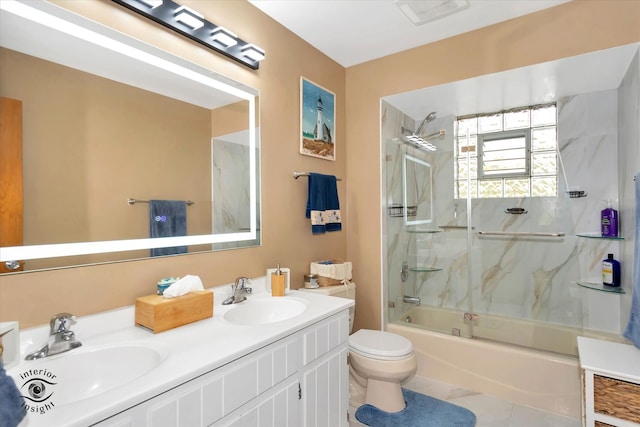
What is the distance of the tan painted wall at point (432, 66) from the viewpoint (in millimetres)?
1938

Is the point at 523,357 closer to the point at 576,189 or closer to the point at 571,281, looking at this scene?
the point at 571,281

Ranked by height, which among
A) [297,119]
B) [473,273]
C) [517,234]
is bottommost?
[473,273]

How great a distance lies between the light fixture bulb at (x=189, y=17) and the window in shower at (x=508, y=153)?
243cm

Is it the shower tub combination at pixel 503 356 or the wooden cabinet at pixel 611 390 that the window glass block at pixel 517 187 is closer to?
the shower tub combination at pixel 503 356

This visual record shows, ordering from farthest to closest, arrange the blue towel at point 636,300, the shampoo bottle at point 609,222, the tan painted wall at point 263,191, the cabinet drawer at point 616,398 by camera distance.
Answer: the shampoo bottle at point 609,222
the blue towel at point 636,300
the cabinet drawer at point 616,398
the tan painted wall at point 263,191

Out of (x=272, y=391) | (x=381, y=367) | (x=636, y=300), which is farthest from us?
Result: (x=381, y=367)

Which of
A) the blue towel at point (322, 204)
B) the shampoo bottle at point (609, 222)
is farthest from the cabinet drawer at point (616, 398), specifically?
the blue towel at point (322, 204)

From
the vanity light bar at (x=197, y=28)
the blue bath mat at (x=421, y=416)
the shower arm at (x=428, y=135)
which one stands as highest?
the vanity light bar at (x=197, y=28)

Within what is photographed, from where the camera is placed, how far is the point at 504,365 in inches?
89.9

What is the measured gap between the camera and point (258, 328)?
1.33 metres

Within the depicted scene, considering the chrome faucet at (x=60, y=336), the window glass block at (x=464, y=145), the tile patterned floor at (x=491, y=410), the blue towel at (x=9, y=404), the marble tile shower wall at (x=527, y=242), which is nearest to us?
the blue towel at (x=9, y=404)

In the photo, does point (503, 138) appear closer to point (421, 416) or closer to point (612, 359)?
point (612, 359)

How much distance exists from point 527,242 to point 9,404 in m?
3.42

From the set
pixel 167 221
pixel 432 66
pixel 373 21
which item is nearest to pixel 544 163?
pixel 432 66
